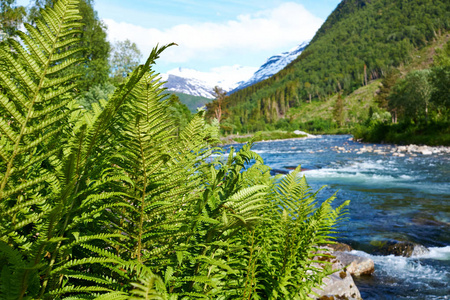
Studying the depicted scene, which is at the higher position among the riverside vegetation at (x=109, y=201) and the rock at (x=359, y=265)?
the riverside vegetation at (x=109, y=201)

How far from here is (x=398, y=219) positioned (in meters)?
9.98

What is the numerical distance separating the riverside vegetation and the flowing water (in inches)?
22.9

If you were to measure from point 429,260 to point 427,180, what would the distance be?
1085cm

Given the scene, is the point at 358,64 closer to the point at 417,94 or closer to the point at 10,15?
the point at 417,94

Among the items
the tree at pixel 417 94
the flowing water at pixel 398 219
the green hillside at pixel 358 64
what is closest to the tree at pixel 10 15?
the flowing water at pixel 398 219

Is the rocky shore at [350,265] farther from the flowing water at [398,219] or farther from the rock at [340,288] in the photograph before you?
the flowing water at [398,219]

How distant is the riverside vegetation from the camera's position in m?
0.84

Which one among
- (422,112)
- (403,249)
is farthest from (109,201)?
(422,112)

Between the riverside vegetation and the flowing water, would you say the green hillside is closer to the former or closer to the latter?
the flowing water

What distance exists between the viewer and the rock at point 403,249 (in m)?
7.42

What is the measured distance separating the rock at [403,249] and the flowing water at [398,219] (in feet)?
0.50

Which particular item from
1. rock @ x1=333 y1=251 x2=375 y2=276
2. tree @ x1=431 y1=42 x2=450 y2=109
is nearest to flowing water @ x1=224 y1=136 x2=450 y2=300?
rock @ x1=333 y1=251 x2=375 y2=276

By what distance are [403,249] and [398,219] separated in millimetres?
2837

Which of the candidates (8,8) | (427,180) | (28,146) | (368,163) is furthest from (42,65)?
(8,8)
